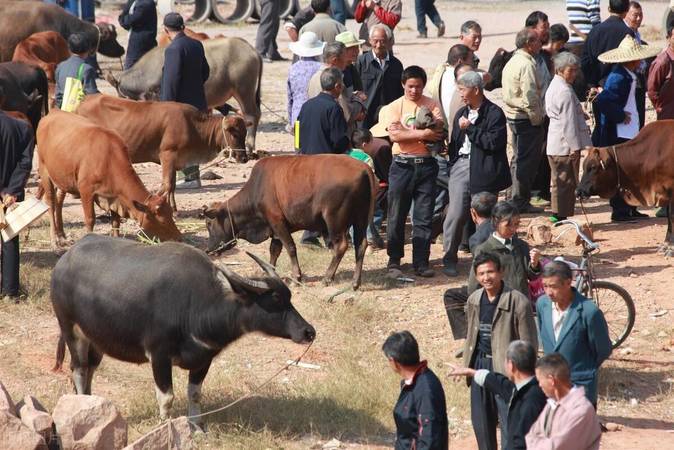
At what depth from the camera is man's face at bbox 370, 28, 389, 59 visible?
14.3 m

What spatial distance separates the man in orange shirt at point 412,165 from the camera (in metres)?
12.4

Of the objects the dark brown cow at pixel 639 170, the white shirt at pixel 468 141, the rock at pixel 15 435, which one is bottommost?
the rock at pixel 15 435

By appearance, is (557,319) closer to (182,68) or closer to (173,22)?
(182,68)

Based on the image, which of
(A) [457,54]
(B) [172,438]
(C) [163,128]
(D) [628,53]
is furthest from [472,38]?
(B) [172,438]

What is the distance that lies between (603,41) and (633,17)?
79 centimetres

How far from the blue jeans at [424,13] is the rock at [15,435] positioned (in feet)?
65.9

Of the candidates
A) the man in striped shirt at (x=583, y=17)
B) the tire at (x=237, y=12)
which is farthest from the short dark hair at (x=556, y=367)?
the tire at (x=237, y=12)

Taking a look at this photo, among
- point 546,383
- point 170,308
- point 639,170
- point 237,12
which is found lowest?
point 237,12

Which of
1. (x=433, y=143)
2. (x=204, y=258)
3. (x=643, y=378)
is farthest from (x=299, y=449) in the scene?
(x=433, y=143)

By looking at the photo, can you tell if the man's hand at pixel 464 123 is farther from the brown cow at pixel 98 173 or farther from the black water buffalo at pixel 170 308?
the black water buffalo at pixel 170 308

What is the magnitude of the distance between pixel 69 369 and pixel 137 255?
5.95ft

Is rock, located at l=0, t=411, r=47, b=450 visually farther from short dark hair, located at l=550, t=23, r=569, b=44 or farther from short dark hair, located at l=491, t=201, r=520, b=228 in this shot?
short dark hair, located at l=550, t=23, r=569, b=44

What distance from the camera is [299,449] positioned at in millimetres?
9039

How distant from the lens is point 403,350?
23.6ft
